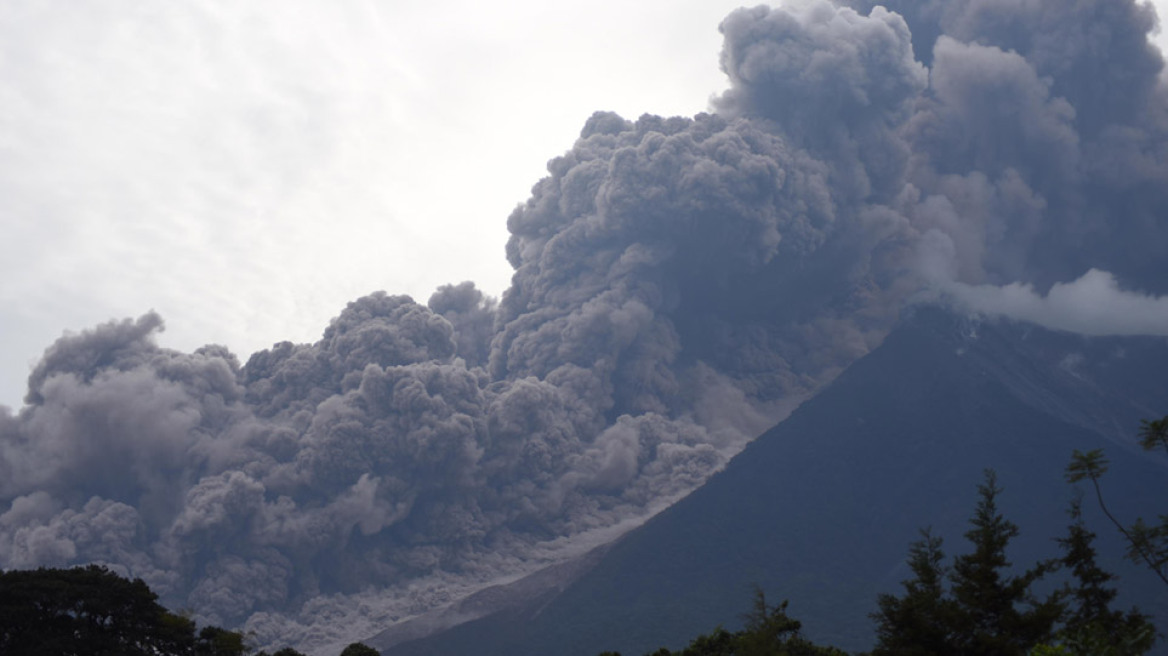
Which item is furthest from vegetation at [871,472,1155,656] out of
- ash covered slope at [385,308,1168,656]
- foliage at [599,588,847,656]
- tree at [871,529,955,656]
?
ash covered slope at [385,308,1168,656]

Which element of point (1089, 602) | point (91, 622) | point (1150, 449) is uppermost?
point (1150, 449)

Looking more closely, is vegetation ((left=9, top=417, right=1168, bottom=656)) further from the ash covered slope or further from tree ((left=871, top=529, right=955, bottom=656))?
the ash covered slope

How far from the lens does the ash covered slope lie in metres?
68.3

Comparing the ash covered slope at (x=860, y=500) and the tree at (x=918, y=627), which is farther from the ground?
the ash covered slope at (x=860, y=500)

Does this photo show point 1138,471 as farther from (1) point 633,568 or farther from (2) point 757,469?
(1) point 633,568

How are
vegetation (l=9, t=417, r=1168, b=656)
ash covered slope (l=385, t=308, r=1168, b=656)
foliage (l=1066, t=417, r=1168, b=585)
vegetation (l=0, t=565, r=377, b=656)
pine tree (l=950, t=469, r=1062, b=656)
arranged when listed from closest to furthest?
1. pine tree (l=950, t=469, r=1062, b=656)
2. vegetation (l=9, t=417, r=1168, b=656)
3. foliage (l=1066, t=417, r=1168, b=585)
4. vegetation (l=0, t=565, r=377, b=656)
5. ash covered slope (l=385, t=308, r=1168, b=656)

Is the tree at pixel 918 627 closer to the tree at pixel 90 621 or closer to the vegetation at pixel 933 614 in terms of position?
the vegetation at pixel 933 614

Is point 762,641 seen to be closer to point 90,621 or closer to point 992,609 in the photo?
point 992,609

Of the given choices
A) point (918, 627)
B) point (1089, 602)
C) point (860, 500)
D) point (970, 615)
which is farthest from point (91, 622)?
point (860, 500)

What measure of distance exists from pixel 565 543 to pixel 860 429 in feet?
81.1

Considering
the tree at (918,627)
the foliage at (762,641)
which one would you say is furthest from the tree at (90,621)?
the tree at (918,627)

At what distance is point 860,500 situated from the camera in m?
81.5

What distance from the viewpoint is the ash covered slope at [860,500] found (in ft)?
224

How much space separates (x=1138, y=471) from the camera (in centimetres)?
8075
